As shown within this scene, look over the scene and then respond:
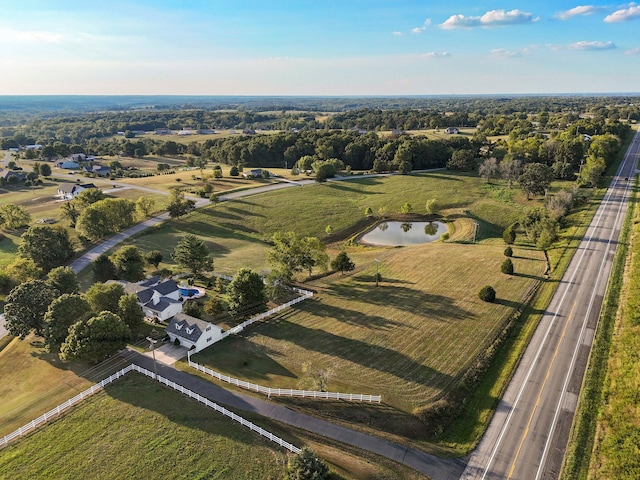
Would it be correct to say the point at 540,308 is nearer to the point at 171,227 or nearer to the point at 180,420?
the point at 180,420

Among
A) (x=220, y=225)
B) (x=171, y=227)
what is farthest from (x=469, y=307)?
(x=171, y=227)

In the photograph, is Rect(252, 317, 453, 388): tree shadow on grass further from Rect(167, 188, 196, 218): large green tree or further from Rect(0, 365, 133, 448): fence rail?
Rect(167, 188, 196, 218): large green tree

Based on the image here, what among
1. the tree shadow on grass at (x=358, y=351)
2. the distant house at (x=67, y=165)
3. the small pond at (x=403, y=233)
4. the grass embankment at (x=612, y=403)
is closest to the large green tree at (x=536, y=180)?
the small pond at (x=403, y=233)

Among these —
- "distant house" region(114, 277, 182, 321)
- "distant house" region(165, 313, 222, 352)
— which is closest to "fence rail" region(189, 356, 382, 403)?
"distant house" region(165, 313, 222, 352)

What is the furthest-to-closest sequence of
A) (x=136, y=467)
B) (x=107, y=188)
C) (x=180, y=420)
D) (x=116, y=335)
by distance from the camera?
1. (x=107, y=188)
2. (x=116, y=335)
3. (x=180, y=420)
4. (x=136, y=467)

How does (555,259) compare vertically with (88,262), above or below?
above

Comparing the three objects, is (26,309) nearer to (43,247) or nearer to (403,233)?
(43,247)

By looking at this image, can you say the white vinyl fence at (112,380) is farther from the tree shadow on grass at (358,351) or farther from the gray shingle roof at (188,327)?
the tree shadow on grass at (358,351)
